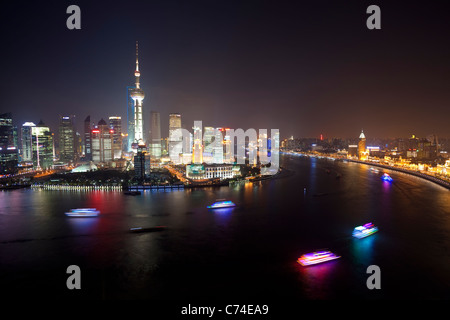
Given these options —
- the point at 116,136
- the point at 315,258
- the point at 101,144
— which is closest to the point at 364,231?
the point at 315,258

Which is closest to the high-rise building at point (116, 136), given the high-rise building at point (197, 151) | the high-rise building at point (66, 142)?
the high-rise building at point (66, 142)

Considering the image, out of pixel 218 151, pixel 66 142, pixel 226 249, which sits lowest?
pixel 226 249

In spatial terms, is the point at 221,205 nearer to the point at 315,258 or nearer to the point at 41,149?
the point at 315,258

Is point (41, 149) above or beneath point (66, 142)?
beneath
